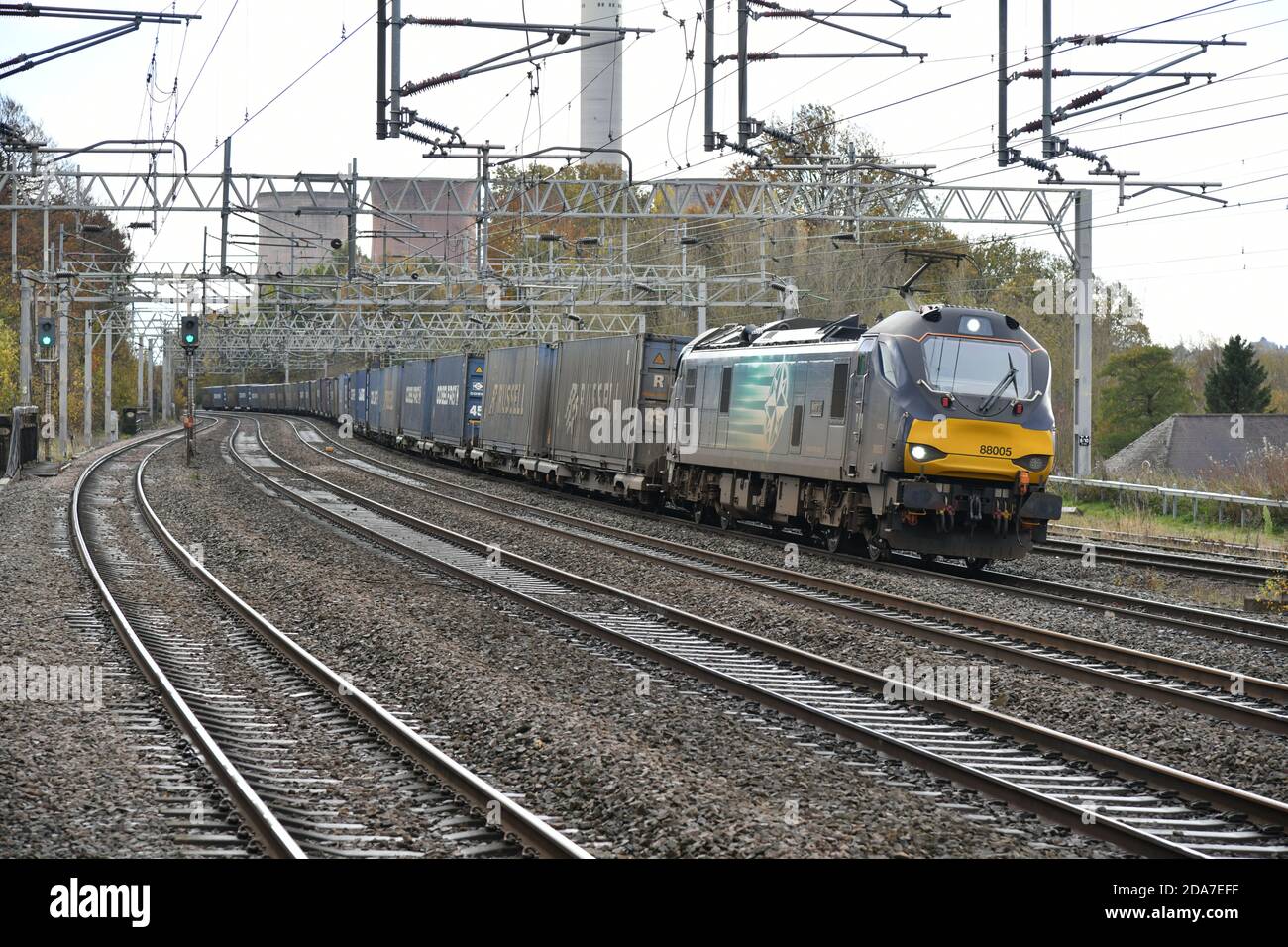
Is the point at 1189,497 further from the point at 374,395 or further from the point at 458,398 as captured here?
the point at 374,395

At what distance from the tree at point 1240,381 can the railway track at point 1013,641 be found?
33.4 m

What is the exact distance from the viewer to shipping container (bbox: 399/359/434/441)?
44.4m

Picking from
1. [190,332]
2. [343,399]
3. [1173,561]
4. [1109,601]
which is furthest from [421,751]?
[343,399]

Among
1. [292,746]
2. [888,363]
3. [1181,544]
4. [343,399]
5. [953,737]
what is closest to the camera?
[292,746]

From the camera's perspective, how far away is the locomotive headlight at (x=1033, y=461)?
17.1 meters

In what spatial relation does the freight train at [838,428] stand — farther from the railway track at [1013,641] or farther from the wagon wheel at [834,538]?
the railway track at [1013,641]

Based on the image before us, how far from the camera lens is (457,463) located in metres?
44.0

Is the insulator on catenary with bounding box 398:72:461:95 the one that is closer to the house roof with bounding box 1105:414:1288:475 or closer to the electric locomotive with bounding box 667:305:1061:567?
the electric locomotive with bounding box 667:305:1061:567

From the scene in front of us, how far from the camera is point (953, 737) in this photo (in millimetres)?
8984

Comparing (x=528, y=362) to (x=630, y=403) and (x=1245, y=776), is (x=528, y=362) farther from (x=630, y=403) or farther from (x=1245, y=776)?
(x=1245, y=776)

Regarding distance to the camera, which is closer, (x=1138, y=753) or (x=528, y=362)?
(x=1138, y=753)

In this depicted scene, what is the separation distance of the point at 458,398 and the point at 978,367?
80.8ft

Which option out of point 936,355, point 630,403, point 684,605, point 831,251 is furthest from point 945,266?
point 684,605

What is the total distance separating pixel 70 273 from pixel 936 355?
30232 millimetres
